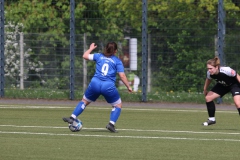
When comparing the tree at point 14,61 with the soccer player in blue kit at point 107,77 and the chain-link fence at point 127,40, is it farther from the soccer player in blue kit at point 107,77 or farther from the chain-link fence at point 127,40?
the soccer player in blue kit at point 107,77

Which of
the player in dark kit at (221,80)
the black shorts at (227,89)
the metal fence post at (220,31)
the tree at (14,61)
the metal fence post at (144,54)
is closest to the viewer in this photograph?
the player in dark kit at (221,80)

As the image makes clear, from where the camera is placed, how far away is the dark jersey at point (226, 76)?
1558 centimetres

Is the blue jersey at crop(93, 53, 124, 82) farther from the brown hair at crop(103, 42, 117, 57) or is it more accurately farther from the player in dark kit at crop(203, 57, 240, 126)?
the player in dark kit at crop(203, 57, 240, 126)

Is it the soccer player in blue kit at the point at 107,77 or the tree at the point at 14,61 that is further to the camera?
the tree at the point at 14,61

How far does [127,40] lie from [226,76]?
29.2 feet

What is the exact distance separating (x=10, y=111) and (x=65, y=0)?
6.89m

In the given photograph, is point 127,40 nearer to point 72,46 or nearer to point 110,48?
point 72,46

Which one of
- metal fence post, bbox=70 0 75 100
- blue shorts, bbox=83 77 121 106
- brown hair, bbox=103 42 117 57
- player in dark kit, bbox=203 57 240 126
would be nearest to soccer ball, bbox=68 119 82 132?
blue shorts, bbox=83 77 121 106

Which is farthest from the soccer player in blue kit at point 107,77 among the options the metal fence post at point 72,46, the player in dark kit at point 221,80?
the metal fence post at point 72,46

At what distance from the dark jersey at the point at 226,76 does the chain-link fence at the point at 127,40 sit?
7.22m

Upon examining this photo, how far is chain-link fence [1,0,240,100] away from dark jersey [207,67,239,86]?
7.22 m

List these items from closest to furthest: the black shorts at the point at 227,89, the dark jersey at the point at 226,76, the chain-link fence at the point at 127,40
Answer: the dark jersey at the point at 226,76 < the black shorts at the point at 227,89 < the chain-link fence at the point at 127,40

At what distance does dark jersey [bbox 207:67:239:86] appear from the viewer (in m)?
15.6

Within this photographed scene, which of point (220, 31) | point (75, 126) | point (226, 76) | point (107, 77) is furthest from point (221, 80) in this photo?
point (220, 31)
